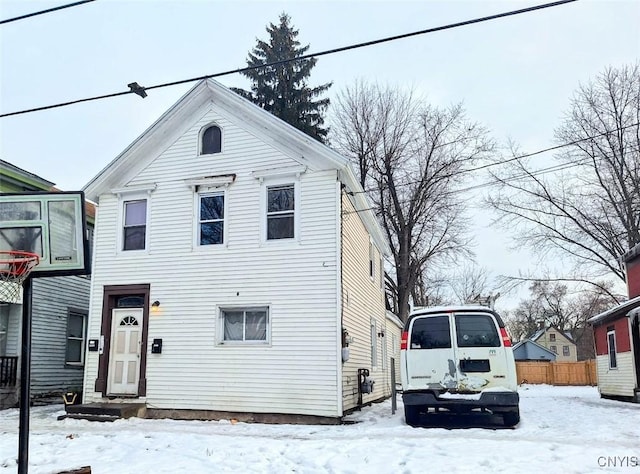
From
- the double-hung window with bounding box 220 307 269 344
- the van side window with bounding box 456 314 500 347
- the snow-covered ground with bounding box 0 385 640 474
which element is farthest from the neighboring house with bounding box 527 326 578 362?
the van side window with bounding box 456 314 500 347

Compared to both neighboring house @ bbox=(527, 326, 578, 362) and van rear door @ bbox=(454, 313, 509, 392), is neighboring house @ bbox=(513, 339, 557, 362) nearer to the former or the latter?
neighboring house @ bbox=(527, 326, 578, 362)

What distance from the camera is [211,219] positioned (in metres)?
13.0

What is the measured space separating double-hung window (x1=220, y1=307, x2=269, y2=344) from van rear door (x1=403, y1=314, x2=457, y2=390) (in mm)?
3320

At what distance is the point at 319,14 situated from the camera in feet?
33.3

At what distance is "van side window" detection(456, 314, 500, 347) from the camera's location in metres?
9.74

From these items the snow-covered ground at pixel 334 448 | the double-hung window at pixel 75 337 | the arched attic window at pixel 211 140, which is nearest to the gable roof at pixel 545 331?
the double-hung window at pixel 75 337

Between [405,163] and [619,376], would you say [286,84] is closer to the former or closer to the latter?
[405,163]

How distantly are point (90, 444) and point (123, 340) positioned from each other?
16.3 ft

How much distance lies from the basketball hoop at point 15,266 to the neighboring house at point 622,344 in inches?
570

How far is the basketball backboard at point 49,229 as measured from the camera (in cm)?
587

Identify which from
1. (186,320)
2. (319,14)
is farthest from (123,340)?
(319,14)

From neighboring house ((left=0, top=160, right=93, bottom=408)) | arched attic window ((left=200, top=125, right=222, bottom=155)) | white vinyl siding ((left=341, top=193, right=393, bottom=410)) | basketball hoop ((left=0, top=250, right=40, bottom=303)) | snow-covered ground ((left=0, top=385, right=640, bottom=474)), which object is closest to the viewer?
basketball hoop ((left=0, top=250, right=40, bottom=303))

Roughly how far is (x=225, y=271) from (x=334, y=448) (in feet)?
18.6

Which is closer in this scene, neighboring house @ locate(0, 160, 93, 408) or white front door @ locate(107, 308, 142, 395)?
white front door @ locate(107, 308, 142, 395)
